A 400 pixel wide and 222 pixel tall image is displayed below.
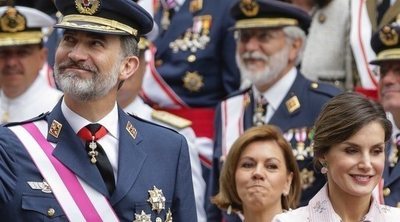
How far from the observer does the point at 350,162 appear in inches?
205

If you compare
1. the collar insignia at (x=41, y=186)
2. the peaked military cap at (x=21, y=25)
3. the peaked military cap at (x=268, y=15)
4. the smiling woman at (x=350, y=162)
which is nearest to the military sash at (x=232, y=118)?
the peaked military cap at (x=268, y=15)

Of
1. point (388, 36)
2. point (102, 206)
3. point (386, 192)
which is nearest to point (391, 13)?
point (388, 36)

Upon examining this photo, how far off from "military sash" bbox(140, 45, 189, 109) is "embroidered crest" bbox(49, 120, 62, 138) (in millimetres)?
3251

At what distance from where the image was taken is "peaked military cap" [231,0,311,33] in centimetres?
794

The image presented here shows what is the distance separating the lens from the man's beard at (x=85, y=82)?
17.4 feet

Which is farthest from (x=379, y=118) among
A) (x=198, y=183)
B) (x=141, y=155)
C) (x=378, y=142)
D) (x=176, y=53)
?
(x=176, y=53)

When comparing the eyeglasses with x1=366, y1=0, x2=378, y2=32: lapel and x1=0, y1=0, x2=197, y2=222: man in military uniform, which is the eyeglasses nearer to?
x1=366, y1=0, x2=378, y2=32: lapel

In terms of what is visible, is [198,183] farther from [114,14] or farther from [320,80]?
[114,14]

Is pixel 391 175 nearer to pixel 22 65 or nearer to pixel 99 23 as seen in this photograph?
pixel 99 23

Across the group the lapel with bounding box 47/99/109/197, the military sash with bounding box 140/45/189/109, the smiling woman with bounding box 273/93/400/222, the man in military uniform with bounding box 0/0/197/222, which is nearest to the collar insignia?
the man in military uniform with bounding box 0/0/197/222

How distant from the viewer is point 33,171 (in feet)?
17.2

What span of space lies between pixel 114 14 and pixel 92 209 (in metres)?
0.87

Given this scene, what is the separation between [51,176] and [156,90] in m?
3.53

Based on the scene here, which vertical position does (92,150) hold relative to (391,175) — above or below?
above
